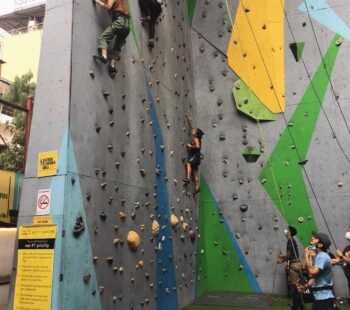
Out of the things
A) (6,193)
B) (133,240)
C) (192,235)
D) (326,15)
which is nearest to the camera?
(133,240)

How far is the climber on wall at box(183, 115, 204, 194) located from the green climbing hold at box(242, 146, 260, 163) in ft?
2.64

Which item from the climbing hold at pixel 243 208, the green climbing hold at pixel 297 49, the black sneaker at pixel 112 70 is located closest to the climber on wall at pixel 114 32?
the black sneaker at pixel 112 70

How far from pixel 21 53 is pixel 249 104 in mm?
15882

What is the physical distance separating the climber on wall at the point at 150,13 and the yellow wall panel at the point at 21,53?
1481 cm

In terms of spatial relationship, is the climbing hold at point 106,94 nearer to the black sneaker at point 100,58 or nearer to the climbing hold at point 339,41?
the black sneaker at point 100,58

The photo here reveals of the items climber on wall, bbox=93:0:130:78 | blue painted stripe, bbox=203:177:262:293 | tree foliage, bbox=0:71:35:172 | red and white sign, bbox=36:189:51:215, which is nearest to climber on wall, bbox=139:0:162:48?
climber on wall, bbox=93:0:130:78

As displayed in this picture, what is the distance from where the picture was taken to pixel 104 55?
3660 mm

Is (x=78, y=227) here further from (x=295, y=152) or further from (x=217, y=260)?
(x=295, y=152)

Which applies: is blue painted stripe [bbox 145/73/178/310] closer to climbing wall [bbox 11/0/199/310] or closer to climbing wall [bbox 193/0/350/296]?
climbing wall [bbox 11/0/199/310]

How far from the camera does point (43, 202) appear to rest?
3.13 meters

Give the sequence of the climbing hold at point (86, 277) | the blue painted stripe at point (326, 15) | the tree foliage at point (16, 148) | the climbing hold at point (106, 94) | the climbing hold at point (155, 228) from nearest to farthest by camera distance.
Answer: the climbing hold at point (86, 277) < the climbing hold at point (106, 94) < the climbing hold at point (155, 228) < the blue painted stripe at point (326, 15) < the tree foliage at point (16, 148)

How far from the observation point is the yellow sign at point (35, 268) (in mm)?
2951

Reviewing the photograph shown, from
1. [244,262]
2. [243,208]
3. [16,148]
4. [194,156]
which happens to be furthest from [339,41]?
[16,148]

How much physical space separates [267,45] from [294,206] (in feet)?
9.00
